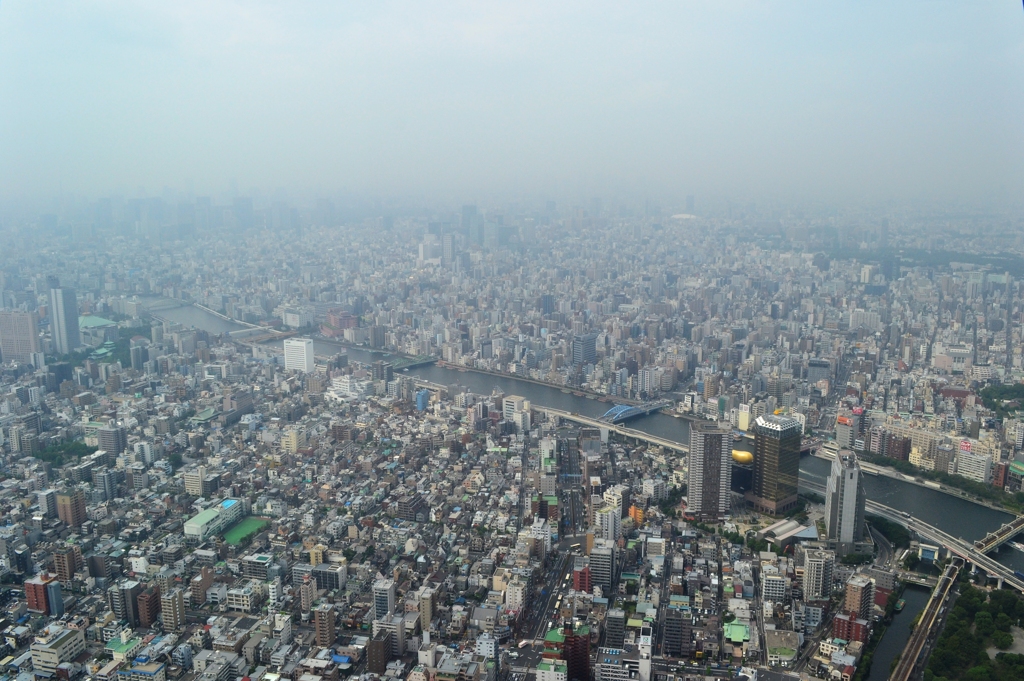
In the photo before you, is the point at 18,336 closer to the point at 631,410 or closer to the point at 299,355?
the point at 299,355

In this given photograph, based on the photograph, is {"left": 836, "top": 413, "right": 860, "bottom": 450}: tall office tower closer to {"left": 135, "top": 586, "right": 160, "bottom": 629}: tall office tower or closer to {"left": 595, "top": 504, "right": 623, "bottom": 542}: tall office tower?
{"left": 595, "top": 504, "right": 623, "bottom": 542}: tall office tower

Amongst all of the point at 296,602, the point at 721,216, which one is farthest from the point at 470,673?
the point at 721,216

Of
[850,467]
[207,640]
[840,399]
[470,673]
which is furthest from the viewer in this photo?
[840,399]

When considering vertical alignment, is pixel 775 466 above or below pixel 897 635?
above

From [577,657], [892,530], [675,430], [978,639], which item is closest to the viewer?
[577,657]

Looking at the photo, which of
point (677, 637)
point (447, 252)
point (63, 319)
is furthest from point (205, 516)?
point (447, 252)

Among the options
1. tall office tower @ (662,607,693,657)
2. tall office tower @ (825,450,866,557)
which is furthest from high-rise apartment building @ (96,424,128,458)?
tall office tower @ (825,450,866,557)

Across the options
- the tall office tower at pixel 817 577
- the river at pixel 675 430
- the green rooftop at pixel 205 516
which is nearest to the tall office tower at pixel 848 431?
the river at pixel 675 430

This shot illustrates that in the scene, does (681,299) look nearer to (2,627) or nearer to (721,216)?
(721,216)
